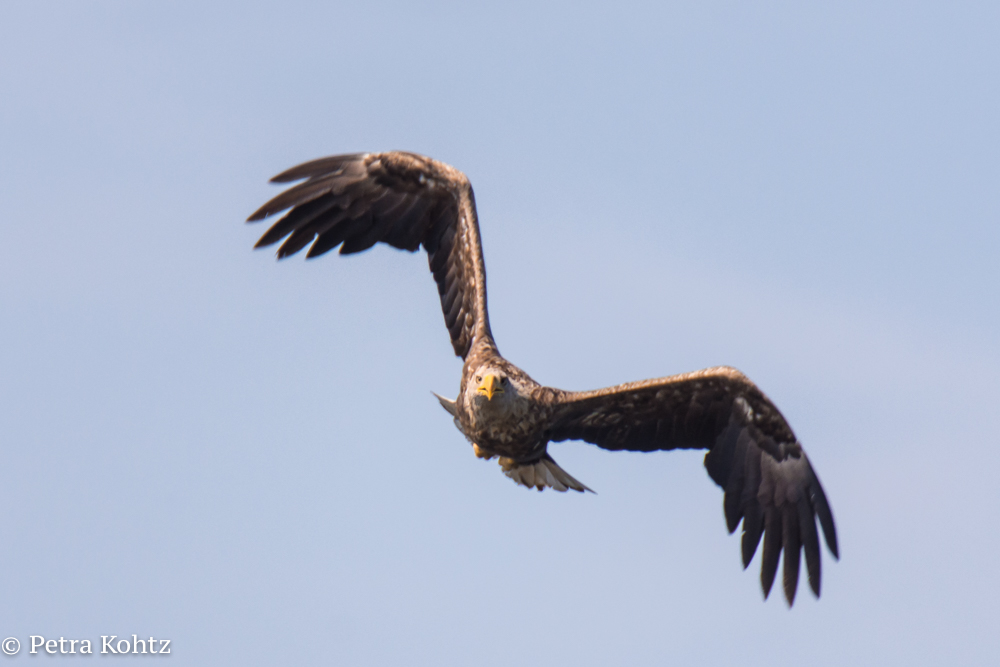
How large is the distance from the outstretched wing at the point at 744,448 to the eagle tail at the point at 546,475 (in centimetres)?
33

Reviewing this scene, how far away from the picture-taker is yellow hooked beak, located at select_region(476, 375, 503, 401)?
11.6 m

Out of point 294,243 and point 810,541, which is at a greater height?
point 294,243

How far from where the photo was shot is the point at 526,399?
12016 millimetres

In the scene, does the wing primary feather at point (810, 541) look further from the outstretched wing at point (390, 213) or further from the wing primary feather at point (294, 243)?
the wing primary feather at point (294, 243)

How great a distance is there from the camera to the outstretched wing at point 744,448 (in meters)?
12.8

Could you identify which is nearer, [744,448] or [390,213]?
[744,448]

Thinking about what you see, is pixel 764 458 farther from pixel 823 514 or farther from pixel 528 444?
pixel 528 444

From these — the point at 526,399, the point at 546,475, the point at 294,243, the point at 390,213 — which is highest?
the point at 390,213

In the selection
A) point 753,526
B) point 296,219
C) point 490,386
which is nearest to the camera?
point 490,386

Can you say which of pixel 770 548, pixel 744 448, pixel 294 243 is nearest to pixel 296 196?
pixel 294 243

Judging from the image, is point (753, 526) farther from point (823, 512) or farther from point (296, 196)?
point (296, 196)

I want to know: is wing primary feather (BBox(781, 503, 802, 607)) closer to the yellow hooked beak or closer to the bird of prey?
the bird of prey

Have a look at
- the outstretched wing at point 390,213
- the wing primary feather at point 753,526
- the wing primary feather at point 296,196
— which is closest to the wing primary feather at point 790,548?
the wing primary feather at point 753,526

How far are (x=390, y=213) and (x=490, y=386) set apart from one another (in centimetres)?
295
